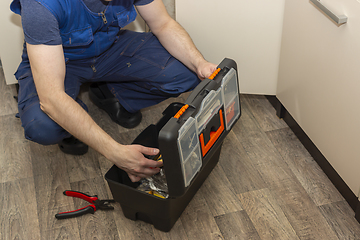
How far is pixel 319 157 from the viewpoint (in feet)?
4.69

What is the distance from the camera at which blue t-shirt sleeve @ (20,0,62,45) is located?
1.07m

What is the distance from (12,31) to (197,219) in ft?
3.44

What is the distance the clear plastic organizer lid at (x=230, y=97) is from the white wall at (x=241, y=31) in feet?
1.21

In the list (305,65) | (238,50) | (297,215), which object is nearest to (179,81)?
(238,50)

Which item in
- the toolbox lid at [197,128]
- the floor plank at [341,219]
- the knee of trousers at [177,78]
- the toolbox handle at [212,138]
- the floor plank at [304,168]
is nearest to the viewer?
the toolbox lid at [197,128]

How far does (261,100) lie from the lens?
1742 millimetres

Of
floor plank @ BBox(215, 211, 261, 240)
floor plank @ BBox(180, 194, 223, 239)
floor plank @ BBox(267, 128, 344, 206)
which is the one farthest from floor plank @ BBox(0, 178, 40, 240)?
floor plank @ BBox(267, 128, 344, 206)

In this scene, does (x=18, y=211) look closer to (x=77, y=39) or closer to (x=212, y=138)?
(x=77, y=39)

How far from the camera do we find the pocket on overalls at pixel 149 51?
1456mm

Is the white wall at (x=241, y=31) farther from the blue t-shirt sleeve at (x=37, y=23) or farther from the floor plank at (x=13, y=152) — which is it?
the floor plank at (x=13, y=152)

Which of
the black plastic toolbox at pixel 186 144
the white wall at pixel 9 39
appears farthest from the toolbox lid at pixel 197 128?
the white wall at pixel 9 39

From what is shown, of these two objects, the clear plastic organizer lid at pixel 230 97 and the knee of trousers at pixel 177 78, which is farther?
the knee of trousers at pixel 177 78

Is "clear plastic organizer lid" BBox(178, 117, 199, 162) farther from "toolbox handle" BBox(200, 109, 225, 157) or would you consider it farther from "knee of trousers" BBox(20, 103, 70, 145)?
"knee of trousers" BBox(20, 103, 70, 145)

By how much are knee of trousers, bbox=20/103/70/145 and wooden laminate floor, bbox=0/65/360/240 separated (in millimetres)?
200
